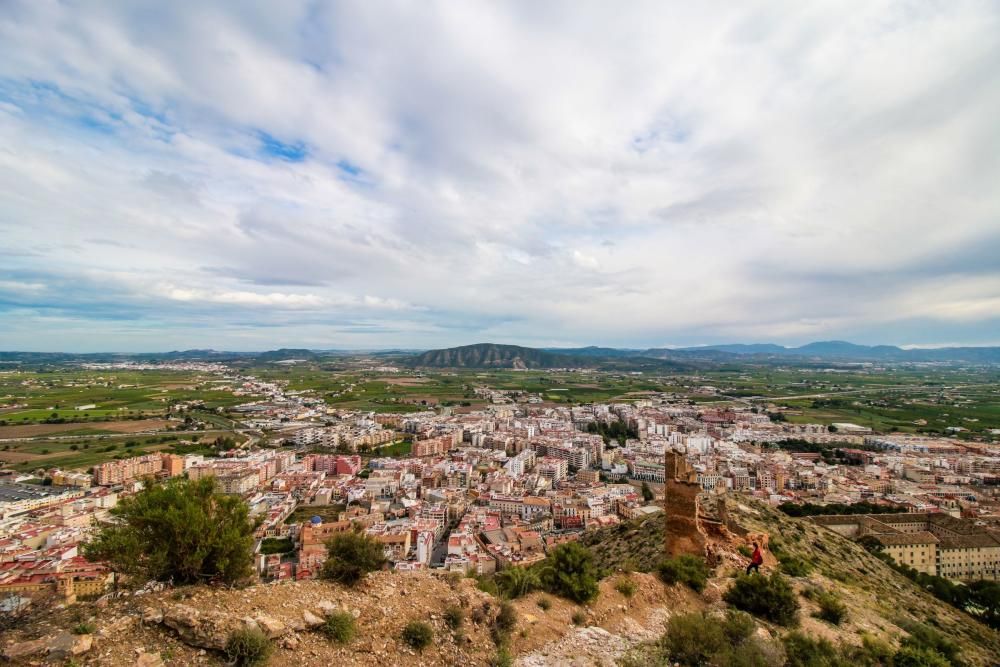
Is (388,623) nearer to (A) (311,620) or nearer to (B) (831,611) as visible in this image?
(A) (311,620)

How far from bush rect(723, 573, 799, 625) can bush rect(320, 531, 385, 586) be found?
22.1 ft

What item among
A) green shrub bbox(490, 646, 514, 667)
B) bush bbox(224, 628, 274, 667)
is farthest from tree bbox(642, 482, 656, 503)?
bush bbox(224, 628, 274, 667)

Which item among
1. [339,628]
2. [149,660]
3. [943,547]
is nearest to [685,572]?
[339,628]

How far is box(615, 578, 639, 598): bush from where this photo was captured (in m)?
8.57

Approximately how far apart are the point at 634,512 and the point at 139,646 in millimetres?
33595

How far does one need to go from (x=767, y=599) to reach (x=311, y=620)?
307 inches

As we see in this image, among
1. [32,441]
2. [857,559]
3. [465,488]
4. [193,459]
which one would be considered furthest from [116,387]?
[857,559]

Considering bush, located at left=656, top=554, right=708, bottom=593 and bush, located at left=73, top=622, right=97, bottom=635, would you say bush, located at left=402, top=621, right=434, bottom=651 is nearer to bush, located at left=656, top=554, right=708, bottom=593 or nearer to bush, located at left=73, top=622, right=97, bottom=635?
bush, located at left=73, top=622, right=97, bottom=635

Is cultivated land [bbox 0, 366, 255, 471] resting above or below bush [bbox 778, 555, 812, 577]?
below

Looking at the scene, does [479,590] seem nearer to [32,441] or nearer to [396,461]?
[396,461]

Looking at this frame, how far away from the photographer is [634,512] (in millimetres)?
34188

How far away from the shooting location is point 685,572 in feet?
30.7

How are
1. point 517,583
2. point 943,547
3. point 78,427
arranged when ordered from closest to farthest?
point 517,583, point 943,547, point 78,427

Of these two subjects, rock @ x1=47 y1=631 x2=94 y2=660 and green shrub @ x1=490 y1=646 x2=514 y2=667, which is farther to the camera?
green shrub @ x1=490 y1=646 x2=514 y2=667
